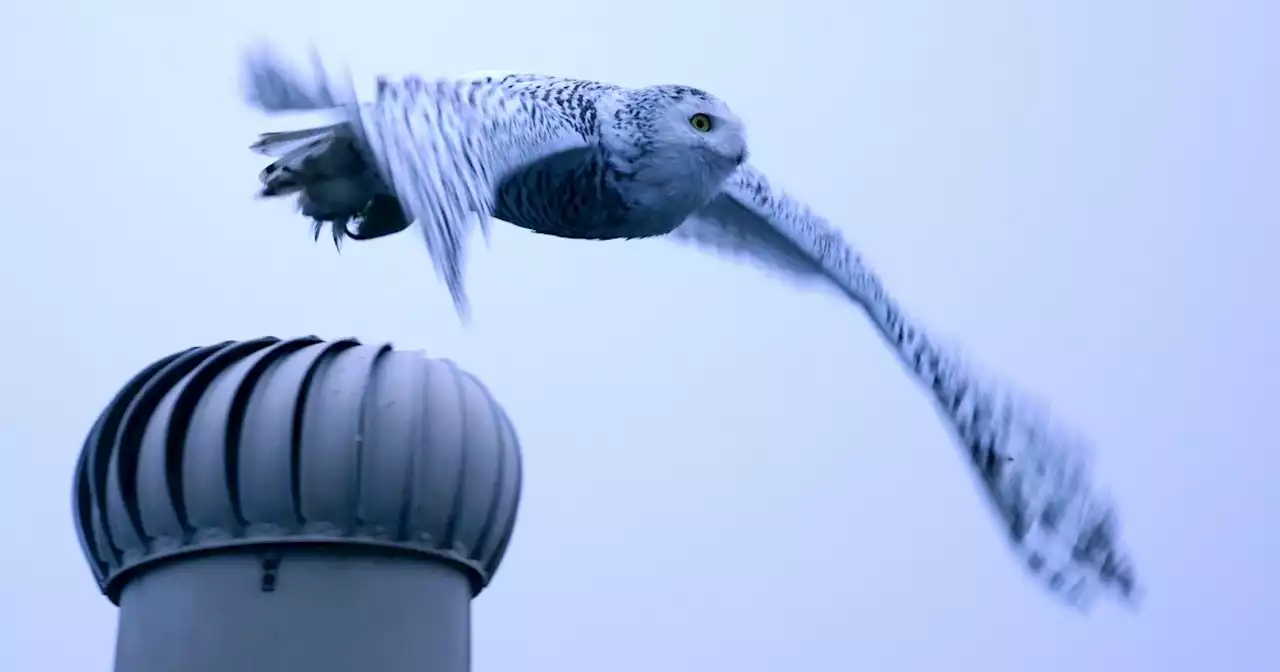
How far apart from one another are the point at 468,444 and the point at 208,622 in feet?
2.56

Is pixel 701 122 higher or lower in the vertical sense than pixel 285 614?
higher

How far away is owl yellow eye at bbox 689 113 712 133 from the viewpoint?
14.5ft

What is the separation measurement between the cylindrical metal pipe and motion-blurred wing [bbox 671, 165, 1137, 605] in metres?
1.85

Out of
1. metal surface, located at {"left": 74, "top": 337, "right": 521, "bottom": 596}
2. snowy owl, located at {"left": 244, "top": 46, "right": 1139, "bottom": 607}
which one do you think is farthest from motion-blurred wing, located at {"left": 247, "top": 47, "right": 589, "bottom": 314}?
metal surface, located at {"left": 74, "top": 337, "right": 521, "bottom": 596}

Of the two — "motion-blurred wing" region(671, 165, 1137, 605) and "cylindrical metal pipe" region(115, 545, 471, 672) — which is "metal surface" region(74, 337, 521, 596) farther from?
"motion-blurred wing" region(671, 165, 1137, 605)

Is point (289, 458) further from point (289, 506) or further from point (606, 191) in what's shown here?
point (606, 191)

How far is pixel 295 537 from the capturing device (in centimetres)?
367

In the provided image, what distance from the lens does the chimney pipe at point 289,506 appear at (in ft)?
12.0

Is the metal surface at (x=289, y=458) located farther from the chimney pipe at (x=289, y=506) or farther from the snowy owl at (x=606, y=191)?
the snowy owl at (x=606, y=191)

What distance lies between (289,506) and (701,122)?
1703mm

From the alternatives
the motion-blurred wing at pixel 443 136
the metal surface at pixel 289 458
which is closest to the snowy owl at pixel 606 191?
the motion-blurred wing at pixel 443 136

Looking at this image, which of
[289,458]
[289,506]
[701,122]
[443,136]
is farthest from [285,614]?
[701,122]

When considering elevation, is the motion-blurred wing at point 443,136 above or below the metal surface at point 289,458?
above

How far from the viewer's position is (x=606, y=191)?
4281mm
